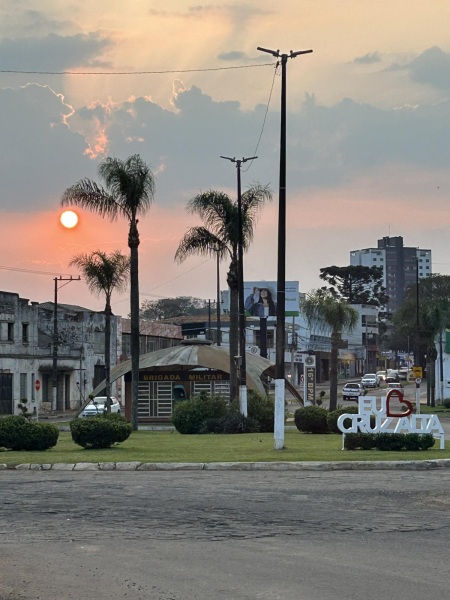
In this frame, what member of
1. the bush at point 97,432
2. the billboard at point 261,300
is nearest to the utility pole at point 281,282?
the bush at point 97,432

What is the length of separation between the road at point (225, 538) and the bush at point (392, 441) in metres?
6.53

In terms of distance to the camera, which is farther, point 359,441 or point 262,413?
point 262,413

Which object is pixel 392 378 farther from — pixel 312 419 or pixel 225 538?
pixel 225 538

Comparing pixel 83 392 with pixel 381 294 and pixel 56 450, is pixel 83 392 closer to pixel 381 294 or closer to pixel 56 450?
pixel 56 450

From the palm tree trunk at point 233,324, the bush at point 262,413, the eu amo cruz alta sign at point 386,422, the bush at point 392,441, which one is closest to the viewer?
the bush at point 392,441

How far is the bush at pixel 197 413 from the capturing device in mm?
39000

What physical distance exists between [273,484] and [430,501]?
3.46 meters

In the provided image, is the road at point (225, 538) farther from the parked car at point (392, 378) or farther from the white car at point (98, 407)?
the parked car at point (392, 378)

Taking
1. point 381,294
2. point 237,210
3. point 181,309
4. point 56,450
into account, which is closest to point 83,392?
point 237,210

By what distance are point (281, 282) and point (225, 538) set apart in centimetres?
1483

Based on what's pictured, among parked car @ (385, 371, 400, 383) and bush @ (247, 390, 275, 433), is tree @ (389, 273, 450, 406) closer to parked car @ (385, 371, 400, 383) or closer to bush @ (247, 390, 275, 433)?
parked car @ (385, 371, 400, 383)

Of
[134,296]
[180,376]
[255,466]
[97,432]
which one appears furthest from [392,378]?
[255,466]

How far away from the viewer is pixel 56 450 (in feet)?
88.7

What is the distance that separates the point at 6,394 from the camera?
73125mm
